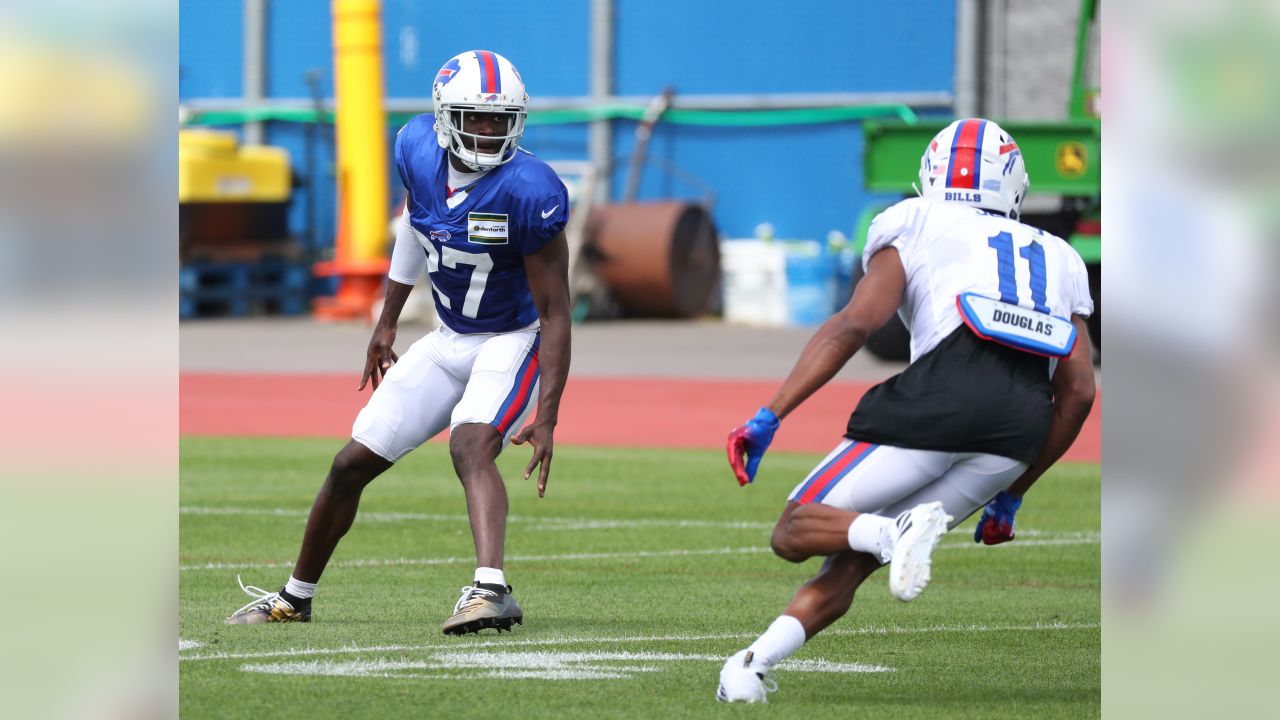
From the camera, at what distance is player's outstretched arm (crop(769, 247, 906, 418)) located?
5.30 meters

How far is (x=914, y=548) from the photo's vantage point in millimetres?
5148

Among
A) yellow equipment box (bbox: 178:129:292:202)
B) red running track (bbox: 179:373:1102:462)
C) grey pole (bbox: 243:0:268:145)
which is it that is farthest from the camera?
grey pole (bbox: 243:0:268:145)

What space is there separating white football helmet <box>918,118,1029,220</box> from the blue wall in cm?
2271

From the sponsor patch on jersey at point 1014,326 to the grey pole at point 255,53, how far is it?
2629cm

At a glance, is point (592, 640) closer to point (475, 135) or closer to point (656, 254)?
point (475, 135)

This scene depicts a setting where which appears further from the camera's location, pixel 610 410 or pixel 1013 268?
pixel 610 410

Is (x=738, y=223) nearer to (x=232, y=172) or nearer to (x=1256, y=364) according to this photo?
(x=232, y=172)

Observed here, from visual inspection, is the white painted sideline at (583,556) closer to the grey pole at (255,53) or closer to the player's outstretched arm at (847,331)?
the player's outstretched arm at (847,331)

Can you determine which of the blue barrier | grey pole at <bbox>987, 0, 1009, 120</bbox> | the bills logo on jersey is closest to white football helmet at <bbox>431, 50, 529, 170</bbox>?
the bills logo on jersey

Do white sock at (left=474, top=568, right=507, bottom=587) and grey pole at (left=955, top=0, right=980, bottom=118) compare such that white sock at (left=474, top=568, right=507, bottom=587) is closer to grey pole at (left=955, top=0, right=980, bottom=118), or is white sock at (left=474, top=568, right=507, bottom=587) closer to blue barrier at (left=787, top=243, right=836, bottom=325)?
blue barrier at (left=787, top=243, right=836, bottom=325)

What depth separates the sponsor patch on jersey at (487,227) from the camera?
694 centimetres

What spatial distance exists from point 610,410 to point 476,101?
9724 mm

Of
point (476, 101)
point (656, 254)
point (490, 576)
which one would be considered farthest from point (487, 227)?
point (656, 254)

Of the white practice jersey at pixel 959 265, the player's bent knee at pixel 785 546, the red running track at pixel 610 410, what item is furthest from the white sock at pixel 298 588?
the red running track at pixel 610 410
